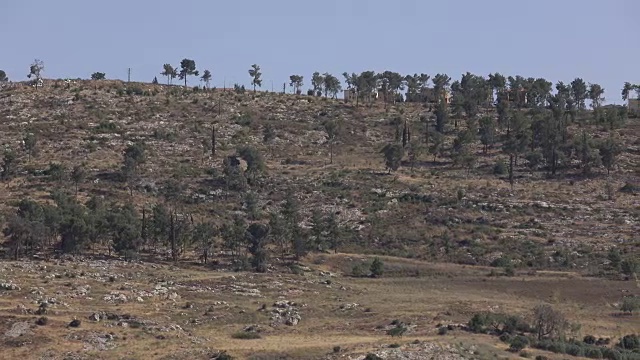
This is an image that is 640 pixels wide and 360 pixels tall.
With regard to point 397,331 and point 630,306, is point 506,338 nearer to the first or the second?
point 397,331

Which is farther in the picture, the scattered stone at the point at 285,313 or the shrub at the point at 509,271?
the shrub at the point at 509,271

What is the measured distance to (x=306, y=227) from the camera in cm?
11125

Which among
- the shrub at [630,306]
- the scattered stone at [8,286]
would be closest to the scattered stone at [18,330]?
the scattered stone at [8,286]

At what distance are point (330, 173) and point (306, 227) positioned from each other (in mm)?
21048

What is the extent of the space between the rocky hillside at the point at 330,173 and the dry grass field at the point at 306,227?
1.25 ft

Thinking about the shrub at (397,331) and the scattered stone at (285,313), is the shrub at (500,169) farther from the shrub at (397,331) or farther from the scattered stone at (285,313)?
the shrub at (397,331)

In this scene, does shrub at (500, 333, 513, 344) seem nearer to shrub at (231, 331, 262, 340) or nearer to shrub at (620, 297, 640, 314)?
shrub at (620, 297, 640, 314)

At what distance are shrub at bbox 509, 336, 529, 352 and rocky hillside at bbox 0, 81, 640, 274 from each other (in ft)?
107

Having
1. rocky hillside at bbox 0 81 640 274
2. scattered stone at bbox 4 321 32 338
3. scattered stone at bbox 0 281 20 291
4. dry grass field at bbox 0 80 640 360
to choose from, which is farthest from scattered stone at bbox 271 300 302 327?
rocky hillside at bbox 0 81 640 274

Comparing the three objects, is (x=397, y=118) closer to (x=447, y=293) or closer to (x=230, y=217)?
(x=230, y=217)

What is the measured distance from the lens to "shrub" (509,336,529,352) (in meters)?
64.8

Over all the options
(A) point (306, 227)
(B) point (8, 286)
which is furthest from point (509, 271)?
(B) point (8, 286)

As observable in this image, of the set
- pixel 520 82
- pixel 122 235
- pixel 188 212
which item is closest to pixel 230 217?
pixel 188 212

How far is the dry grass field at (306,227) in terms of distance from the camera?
6756 cm
